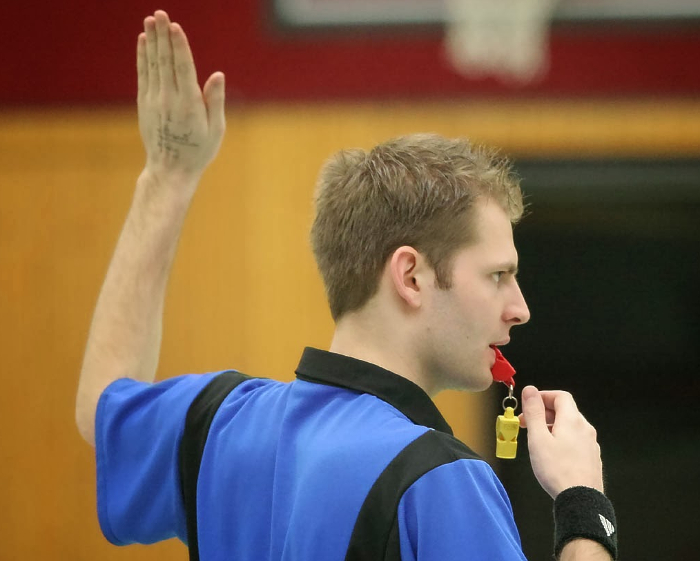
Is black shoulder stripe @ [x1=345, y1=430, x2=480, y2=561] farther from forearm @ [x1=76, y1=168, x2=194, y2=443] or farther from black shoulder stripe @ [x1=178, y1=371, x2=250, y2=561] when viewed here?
forearm @ [x1=76, y1=168, x2=194, y2=443]

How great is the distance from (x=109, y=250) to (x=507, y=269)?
2.85 metres

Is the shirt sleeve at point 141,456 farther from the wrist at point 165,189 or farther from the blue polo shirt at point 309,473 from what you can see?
the wrist at point 165,189

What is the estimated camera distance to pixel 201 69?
3711 mm

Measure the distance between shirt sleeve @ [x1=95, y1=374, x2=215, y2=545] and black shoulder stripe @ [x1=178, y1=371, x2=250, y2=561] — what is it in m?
0.02

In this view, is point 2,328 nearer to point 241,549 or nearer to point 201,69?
point 201,69

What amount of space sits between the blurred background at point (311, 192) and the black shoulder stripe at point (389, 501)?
259cm

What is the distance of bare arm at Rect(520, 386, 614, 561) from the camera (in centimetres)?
101

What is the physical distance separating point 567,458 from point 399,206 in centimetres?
35

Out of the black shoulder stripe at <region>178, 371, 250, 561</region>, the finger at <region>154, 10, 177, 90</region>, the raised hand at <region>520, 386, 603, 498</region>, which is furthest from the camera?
the finger at <region>154, 10, 177, 90</region>

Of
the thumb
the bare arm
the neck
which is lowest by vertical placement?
the bare arm

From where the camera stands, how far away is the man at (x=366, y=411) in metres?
0.97

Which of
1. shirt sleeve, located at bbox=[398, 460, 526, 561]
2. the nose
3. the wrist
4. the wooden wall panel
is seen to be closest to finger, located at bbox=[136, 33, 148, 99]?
the wrist

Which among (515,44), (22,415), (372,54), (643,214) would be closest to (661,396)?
(643,214)

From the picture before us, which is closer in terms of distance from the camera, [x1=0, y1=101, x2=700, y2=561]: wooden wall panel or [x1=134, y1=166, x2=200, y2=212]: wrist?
[x1=134, y1=166, x2=200, y2=212]: wrist
